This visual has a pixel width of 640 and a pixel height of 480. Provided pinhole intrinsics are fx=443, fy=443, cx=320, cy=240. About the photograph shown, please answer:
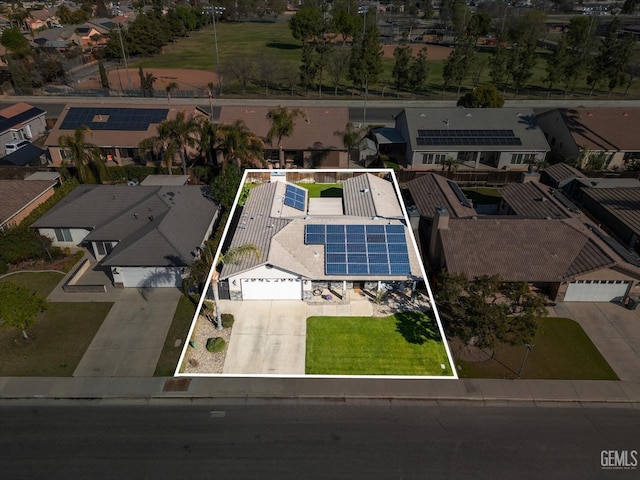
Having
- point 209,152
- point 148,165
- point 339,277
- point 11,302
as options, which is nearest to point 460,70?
point 209,152

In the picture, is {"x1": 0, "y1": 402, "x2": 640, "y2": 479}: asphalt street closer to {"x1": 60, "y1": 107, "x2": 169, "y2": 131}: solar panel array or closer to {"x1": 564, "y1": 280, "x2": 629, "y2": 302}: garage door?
{"x1": 564, "y1": 280, "x2": 629, "y2": 302}: garage door

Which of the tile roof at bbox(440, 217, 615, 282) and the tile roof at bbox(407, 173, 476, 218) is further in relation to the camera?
the tile roof at bbox(407, 173, 476, 218)

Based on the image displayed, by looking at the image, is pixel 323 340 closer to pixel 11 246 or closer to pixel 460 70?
pixel 11 246

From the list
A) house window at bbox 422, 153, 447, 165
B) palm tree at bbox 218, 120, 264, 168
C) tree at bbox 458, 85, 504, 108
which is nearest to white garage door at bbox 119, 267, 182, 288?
palm tree at bbox 218, 120, 264, 168

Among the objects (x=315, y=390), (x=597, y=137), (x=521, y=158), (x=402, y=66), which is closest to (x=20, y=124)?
(x=315, y=390)

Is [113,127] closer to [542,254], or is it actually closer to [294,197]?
[294,197]

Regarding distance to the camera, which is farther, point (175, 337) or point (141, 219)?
point (141, 219)

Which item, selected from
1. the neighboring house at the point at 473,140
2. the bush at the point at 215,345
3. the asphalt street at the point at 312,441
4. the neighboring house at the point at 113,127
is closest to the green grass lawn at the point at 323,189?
the neighboring house at the point at 473,140

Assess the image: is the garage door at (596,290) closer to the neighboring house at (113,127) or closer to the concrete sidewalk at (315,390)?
the concrete sidewalk at (315,390)
